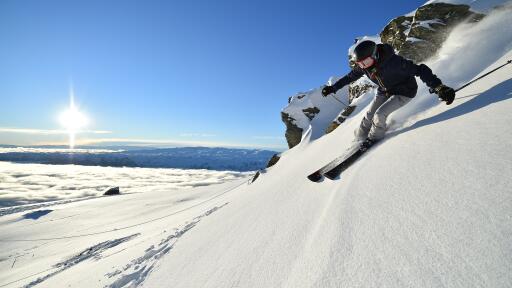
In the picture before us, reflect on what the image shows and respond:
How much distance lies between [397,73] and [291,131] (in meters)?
21.3

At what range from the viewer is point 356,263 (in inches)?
81.3

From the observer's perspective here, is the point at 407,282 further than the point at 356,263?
No

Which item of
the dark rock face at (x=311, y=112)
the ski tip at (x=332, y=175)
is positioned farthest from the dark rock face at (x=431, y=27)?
the dark rock face at (x=311, y=112)

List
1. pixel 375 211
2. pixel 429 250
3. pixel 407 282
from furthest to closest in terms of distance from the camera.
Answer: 1. pixel 375 211
2. pixel 429 250
3. pixel 407 282

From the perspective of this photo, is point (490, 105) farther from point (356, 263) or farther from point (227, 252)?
point (227, 252)

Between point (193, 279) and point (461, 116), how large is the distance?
14.5ft

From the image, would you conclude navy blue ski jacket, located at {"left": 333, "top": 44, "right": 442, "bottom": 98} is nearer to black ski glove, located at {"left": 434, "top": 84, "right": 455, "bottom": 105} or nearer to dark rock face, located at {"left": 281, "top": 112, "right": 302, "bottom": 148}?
black ski glove, located at {"left": 434, "top": 84, "right": 455, "bottom": 105}

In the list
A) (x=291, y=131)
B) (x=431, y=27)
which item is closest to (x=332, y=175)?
(x=431, y=27)

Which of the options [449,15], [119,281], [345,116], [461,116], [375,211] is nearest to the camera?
[375,211]

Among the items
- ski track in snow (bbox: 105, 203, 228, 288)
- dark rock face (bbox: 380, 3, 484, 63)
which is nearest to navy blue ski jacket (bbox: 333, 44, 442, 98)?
ski track in snow (bbox: 105, 203, 228, 288)

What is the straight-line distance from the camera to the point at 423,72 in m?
5.08

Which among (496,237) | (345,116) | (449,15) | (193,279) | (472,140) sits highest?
(449,15)

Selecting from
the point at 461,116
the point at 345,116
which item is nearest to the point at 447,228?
the point at 461,116

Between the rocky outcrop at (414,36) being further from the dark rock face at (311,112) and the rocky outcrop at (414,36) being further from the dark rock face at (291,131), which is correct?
the dark rock face at (291,131)
